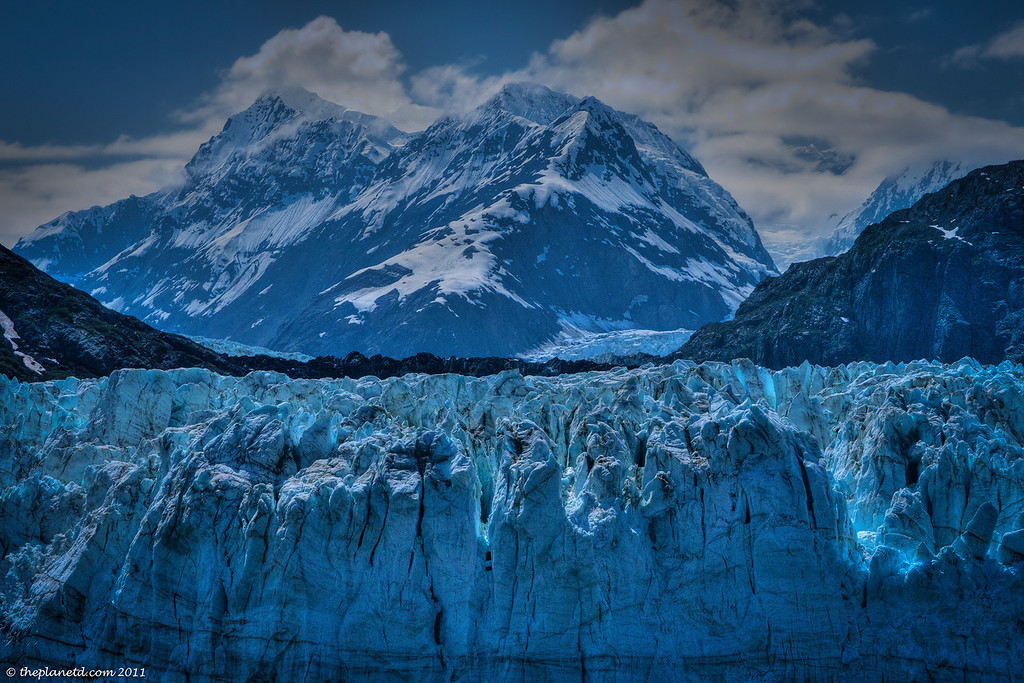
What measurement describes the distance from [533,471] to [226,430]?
47.7 ft

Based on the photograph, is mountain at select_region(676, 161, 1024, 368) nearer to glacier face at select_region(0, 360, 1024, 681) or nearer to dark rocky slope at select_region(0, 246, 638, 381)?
dark rocky slope at select_region(0, 246, 638, 381)

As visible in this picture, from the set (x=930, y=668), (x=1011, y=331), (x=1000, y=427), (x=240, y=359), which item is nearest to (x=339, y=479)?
(x=930, y=668)

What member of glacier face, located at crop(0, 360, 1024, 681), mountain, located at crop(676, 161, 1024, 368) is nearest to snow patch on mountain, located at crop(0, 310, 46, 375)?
glacier face, located at crop(0, 360, 1024, 681)

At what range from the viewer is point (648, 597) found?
38.9m

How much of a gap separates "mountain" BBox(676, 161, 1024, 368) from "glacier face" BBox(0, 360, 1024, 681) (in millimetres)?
117465

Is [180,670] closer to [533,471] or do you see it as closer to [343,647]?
[343,647]

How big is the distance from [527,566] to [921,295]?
14519 cm

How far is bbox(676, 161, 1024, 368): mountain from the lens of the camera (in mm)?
151625

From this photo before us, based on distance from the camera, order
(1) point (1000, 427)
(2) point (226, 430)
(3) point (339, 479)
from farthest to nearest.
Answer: (1) point (1000, 427) → (2) point (226, 430) → (3) point (339, 479)

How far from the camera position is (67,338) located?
13562 cm

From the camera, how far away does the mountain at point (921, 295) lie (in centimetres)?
15162

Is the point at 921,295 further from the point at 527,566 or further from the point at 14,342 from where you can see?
the point at 14,342

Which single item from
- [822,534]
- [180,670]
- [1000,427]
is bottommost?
[180,670]

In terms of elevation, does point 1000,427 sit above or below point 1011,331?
below
